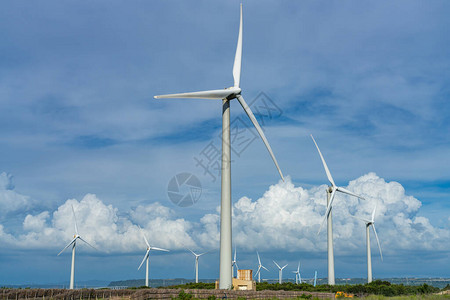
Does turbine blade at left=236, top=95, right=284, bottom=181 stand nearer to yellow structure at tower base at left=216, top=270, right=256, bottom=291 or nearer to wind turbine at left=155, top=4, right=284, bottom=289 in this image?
wind turbine at left=155, top=4, right=284, bottom=289

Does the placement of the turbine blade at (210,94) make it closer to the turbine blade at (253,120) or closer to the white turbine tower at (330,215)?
the turbine blade at (253,120)

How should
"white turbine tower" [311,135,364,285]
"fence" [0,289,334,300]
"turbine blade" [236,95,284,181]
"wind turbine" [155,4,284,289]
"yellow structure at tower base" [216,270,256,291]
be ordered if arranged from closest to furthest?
1. "fence" [0,289,334,300]
2. "wind turbine" [155,4,284,289]
3. "turbine blade" [236,95,284,181]
4. "yellow structure at tower base" [216,270,256,291]
5. "white turbine tower" [311,135,364,285]

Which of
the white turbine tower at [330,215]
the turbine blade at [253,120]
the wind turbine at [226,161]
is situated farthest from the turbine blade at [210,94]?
the white turbine tower at [330,215]

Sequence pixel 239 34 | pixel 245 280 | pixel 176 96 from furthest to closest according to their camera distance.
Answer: pixel 245 280
pixel 239 34
pixel 176 96

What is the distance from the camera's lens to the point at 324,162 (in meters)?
96.0

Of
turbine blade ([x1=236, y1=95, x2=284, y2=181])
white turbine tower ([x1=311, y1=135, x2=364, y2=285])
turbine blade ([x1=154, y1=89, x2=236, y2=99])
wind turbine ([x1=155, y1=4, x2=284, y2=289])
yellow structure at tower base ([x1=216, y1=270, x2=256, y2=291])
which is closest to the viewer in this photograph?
wind turbine ([x1=155, y1=4, x2=284, y2=289])

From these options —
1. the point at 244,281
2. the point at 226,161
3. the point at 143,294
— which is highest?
the point at 226,161

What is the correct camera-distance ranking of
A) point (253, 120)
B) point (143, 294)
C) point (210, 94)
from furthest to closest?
point (253, 120), point (210, 94), point (143, 294)

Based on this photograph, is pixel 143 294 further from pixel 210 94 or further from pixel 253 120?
pixel 253 120

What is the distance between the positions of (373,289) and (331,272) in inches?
487

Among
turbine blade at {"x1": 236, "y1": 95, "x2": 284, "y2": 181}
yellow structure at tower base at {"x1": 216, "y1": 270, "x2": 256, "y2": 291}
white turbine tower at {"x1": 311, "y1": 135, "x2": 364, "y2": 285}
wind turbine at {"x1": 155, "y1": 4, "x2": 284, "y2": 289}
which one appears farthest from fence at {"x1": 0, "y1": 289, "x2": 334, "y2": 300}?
white turbine tower at {"x1": 311, "y1": 135, "x2": 364, "y2": 285}

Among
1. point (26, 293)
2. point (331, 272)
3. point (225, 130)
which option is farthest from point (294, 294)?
point (331, 272)

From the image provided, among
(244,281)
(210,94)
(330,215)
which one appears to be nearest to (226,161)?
(210,94)

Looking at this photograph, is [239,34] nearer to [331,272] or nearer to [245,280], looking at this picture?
[245,280]
